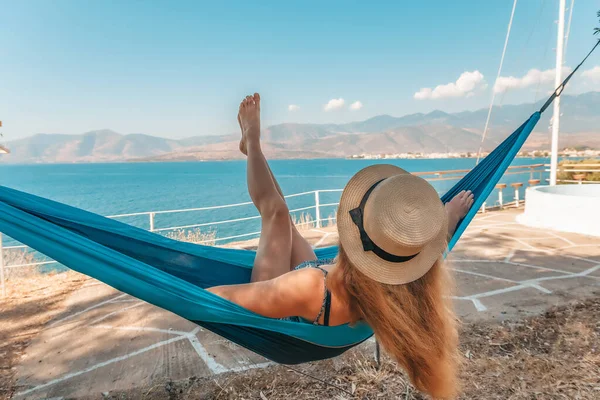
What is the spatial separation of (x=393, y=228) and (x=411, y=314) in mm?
258

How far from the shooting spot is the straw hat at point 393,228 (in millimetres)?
859

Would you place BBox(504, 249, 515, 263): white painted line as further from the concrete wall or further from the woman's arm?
the woman's arm

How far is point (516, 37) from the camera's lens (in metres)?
7.01

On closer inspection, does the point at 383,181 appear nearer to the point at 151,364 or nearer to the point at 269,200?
the point at 269,200

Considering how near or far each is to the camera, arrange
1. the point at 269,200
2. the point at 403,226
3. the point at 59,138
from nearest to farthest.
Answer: the point at 403,226, the point at 269,200, the point at 59,138

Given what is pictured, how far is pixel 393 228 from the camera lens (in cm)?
85

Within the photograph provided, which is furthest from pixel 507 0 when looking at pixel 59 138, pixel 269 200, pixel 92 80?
pixel 59 138

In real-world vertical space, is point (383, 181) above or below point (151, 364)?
above

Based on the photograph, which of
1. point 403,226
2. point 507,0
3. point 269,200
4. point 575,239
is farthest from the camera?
point 507,0

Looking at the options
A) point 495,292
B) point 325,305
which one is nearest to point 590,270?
point 495,292

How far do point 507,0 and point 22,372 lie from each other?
7985 millimetres

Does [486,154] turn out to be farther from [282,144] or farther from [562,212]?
[282,144]

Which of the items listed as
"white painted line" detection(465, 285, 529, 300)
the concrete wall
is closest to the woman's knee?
"white painted line" detection(465, 285, 529, 300)

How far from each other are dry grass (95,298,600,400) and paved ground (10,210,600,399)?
5.9 inches
